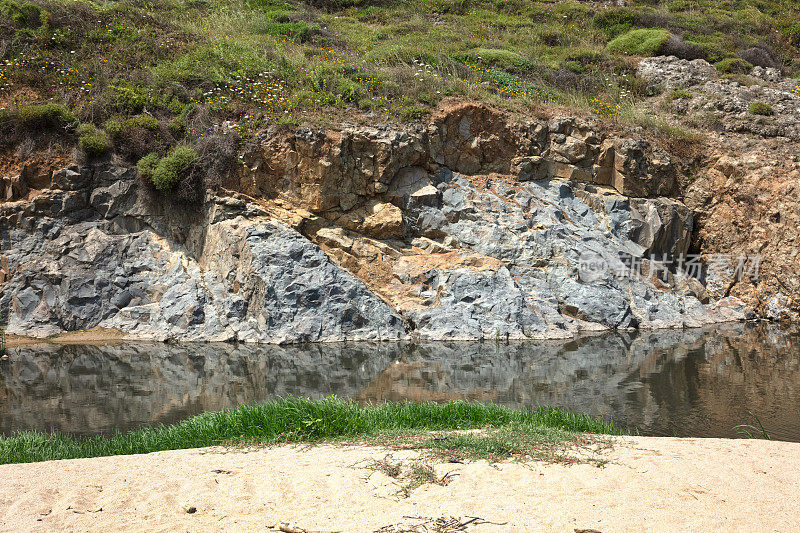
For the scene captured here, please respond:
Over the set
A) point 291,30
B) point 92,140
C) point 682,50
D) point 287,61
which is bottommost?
point 92,140

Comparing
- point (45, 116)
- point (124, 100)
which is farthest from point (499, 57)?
point (45, 116)

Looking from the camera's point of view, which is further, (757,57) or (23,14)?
(757,57)

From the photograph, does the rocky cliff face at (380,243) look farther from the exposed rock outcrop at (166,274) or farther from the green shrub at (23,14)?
the green shrub at (23,14)

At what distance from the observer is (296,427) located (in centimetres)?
601

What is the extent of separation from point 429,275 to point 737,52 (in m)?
19.6

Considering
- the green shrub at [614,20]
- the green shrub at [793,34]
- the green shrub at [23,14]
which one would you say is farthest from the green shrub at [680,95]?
the green shrub at [23,14]

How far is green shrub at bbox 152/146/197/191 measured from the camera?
16.0 meters

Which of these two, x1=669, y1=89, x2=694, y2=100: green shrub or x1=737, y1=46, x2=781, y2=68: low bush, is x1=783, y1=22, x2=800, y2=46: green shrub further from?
x1=669, y1=89, x2=694, y2=100: green shrub

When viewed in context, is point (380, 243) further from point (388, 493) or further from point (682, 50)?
point (682, 50)

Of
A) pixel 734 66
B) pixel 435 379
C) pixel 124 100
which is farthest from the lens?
pixel 734 66

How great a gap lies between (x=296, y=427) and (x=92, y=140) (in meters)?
13.7

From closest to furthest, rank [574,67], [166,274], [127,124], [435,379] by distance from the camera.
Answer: [435,379]
[166,274]
[127,124]
[574,67]

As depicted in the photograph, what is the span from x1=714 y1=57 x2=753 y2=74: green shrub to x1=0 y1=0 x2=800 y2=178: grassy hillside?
0.17 meters

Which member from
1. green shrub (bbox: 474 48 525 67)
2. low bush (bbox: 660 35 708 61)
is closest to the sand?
green shrub (bbox: 474 48 525 67)
